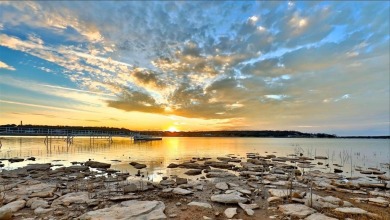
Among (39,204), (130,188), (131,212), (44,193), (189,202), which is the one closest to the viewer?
(131,212)

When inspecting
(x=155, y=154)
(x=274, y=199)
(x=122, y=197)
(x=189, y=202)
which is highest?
(x=122, y=197)

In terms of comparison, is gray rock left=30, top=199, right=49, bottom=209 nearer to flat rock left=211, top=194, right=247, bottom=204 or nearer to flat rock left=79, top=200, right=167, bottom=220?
flat rock left=79, top=200, right=167, bottom=220

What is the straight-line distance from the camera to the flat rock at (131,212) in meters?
10.9

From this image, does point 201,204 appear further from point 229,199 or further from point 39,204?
point 39,204

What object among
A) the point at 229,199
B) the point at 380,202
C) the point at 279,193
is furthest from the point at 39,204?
the point at 380,202

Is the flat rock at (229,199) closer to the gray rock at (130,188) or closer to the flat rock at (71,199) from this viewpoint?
the gray rock at (130,188)

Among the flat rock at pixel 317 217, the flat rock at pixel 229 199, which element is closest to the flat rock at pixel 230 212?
the flat rock at pixel 229 199

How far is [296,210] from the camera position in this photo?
1230 cm

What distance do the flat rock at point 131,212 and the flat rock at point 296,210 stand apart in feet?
18.5

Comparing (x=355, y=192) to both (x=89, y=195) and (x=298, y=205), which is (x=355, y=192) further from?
(x=89, y=195)

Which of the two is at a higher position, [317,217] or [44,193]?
[317,217]

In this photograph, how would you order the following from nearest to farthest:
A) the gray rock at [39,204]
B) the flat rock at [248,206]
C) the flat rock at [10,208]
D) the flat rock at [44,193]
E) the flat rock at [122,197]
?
the flat rock at [10,208] < the gray rock at [39,204] < the flat rock at [248,206] < the flat rock at [122,197] < the flat rock at [44,193]

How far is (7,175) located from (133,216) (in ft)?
56.7

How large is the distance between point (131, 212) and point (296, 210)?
7531mm
